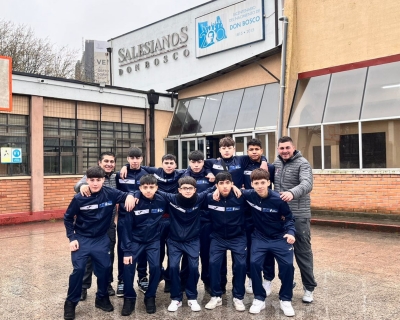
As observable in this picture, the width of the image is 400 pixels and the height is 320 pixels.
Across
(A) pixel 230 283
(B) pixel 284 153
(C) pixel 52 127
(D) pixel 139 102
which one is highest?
(D) pixel 139 102

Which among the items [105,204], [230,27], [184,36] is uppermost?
[184,36]

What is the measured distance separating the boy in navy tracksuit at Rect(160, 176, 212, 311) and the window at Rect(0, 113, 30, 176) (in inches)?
344

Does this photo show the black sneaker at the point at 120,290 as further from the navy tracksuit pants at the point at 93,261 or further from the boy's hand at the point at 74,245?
the boy's hand at the point at 74,245

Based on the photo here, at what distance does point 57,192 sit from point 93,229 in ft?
29.3

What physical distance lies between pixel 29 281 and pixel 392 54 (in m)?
10.6

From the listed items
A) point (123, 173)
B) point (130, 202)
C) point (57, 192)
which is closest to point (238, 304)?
point (130, 202)

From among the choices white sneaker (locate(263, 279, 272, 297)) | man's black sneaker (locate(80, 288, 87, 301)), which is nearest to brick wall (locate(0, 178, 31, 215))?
man's black sneaker (locate(80, 288, 87, 301))

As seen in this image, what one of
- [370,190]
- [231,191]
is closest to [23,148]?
[231,191]

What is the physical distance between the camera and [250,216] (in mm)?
5043

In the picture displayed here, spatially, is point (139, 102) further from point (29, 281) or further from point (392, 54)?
point (29, 281)

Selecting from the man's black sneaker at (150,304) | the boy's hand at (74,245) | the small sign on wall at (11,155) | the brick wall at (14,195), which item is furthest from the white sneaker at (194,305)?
the small sign on wall at (11,155)

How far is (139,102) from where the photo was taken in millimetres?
15578

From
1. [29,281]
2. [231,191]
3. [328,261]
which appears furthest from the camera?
[328,261]

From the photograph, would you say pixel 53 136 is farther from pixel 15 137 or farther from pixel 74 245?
pixel 74 245
